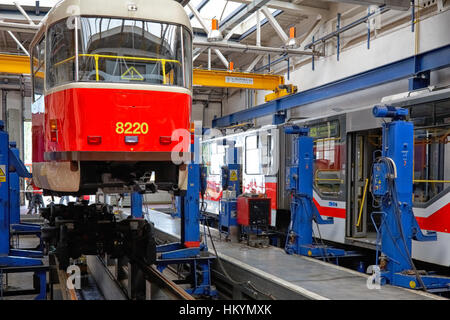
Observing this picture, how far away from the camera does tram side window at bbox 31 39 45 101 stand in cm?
580

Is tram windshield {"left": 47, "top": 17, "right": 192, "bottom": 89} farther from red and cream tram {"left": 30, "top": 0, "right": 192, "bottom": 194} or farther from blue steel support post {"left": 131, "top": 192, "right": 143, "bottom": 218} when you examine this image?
blue steel support post {"left": 131, "top": 192, "right": 143, "bottom": 218}

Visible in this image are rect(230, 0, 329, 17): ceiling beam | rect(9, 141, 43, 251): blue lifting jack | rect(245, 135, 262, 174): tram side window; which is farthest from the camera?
rect(230, 0, 329, 17): ceiling beam

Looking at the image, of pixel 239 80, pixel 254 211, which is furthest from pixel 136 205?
pixel 239 80

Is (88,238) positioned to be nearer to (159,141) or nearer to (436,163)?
(159,141)

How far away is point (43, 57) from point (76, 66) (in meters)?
0.95

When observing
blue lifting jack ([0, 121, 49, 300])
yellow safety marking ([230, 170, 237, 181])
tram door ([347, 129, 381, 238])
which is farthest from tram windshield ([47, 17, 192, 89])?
yellow safety marking ([230, 170, 237, 181])

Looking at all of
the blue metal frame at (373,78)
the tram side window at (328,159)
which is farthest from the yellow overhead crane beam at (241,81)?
the tram side window at (328,159)

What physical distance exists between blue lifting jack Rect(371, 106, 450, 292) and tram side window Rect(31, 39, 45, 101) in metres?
4.33

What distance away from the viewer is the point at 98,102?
16.5ft

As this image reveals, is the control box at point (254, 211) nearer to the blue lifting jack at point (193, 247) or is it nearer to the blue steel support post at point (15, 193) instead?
the blue lifting jack at point (193, 247)

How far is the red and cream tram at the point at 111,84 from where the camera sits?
5031 millimetres

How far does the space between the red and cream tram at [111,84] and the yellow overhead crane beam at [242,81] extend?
8.11 metres

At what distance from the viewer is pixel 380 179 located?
6.00 m

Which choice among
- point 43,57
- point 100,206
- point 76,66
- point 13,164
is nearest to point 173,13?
point 76,66
